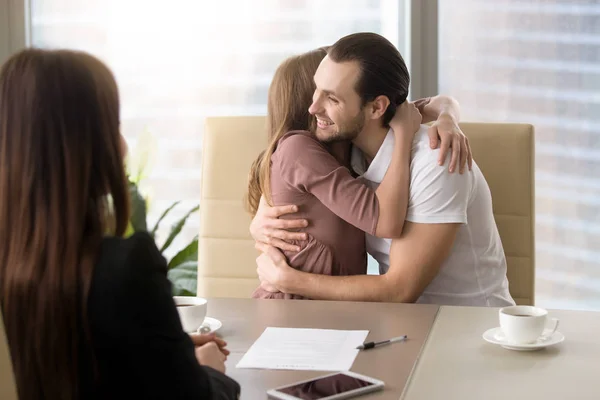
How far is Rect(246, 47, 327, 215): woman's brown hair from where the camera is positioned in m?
2.16

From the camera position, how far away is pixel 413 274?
1.97 meters

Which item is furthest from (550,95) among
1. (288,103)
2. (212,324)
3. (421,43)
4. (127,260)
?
(127,260)

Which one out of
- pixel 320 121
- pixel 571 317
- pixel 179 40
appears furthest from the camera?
pixel 179 40

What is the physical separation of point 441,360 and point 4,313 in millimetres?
710

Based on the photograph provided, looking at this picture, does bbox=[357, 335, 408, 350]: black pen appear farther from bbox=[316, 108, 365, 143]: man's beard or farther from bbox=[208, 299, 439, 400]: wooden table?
bbox=[316, 108, 365, 143]: man's beard

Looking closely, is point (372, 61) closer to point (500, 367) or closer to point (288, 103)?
point (288, 103)

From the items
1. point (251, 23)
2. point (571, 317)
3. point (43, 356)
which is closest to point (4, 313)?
point (43, 356)

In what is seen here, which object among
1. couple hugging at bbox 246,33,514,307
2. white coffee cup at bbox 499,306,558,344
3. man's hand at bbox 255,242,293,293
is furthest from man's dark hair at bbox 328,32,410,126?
white coffee cup at bbox 499,306,558,344

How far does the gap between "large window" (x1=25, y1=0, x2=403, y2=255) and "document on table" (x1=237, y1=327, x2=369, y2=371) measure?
1.84 m

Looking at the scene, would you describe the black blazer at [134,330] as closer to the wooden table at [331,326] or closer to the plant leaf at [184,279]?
the wooden table at [331,326]

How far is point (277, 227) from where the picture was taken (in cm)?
209

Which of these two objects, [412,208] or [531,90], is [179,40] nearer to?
[531,90]

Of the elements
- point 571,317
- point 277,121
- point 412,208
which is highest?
point 277,121

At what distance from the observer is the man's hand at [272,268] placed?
202cm
